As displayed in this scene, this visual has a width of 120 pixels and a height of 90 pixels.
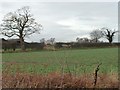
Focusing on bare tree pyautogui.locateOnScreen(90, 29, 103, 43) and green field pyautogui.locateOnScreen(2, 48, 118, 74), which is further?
bare tree pyautogui.locateOnScreen(90, 29, 103, 43)

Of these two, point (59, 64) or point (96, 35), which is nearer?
point (59, 64)

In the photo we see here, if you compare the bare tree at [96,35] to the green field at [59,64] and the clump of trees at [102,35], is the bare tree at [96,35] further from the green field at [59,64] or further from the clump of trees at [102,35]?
the green field at [59,64]

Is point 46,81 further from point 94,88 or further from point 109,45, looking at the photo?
point 109,45

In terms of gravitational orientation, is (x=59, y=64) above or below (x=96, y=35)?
below

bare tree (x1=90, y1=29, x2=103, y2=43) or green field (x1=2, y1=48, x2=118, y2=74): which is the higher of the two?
bare tree (x1=90, y1=29, x2=103, y2=43)

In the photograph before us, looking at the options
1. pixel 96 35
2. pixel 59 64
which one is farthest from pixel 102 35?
pixel 59 64

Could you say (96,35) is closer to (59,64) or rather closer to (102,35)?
(102,35)

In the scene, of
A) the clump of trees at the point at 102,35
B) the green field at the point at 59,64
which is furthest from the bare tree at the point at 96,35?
the green field at the point at 59,64

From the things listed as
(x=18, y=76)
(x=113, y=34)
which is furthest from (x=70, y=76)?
(x=113, y=34)

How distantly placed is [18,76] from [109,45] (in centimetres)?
7435

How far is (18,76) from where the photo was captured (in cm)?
1159

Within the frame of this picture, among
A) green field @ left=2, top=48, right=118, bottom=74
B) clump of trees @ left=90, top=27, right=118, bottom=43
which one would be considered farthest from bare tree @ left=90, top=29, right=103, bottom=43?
green field @ left=2, top=48, right=118, bottom=74

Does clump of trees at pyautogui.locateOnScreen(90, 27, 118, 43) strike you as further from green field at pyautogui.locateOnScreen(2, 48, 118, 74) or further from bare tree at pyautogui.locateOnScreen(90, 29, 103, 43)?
green field at pyautogui.locateOnScreen(2, 48, 118, 74)

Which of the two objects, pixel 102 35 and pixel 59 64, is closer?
pixel 59 64
